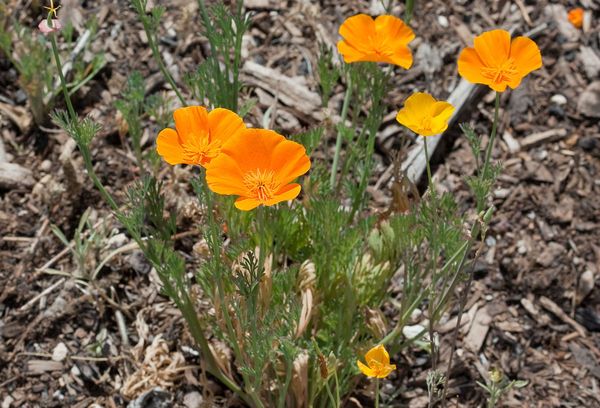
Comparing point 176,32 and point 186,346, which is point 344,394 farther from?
point 176,32

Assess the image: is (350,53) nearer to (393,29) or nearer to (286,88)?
(393,29)

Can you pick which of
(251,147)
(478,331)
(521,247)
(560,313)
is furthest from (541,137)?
(251,147)

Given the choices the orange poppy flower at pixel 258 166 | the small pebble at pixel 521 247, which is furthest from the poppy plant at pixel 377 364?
the small pebble at pixel 521 247

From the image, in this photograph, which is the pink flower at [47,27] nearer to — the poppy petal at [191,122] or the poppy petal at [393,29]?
the poppy petal at [191,122]

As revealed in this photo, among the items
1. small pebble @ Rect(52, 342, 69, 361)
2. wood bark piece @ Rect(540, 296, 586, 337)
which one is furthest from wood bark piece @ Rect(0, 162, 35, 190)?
wood bark piece @ Rect(540, 296, 586, 337)

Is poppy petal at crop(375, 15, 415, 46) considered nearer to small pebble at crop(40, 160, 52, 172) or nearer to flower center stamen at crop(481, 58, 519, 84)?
flower center stamen at crop(481, 58, 519, 84)

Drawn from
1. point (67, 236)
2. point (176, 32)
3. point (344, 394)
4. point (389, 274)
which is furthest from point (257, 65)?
point (344, 394)
